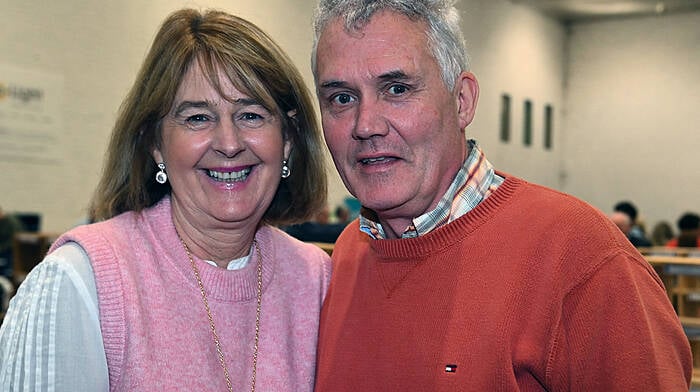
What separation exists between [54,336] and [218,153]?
0.53m

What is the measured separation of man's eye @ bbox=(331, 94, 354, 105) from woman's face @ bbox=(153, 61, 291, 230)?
227 millimetres

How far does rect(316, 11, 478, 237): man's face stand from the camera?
5.45ft

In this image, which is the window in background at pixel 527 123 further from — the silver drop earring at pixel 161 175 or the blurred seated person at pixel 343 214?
the silver drop earring at pixel 161 175

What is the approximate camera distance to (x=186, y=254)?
1900 mm

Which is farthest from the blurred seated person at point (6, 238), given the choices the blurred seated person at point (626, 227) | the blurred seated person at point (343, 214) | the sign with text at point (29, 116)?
the blurred seated person at point (626, 227)

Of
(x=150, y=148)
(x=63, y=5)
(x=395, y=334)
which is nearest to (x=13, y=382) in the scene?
(x=150, y=148)

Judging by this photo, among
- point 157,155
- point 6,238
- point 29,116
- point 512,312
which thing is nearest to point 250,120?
point 157,155

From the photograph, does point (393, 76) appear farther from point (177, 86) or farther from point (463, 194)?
point (177, 86)

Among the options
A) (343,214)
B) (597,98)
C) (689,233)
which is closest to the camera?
(689,233)

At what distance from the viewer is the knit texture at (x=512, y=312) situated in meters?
1.42

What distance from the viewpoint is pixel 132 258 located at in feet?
5.84

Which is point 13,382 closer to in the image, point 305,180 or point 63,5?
point 305,180

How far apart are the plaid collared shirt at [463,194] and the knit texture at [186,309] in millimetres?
397

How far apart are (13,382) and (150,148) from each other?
24.3 inches
